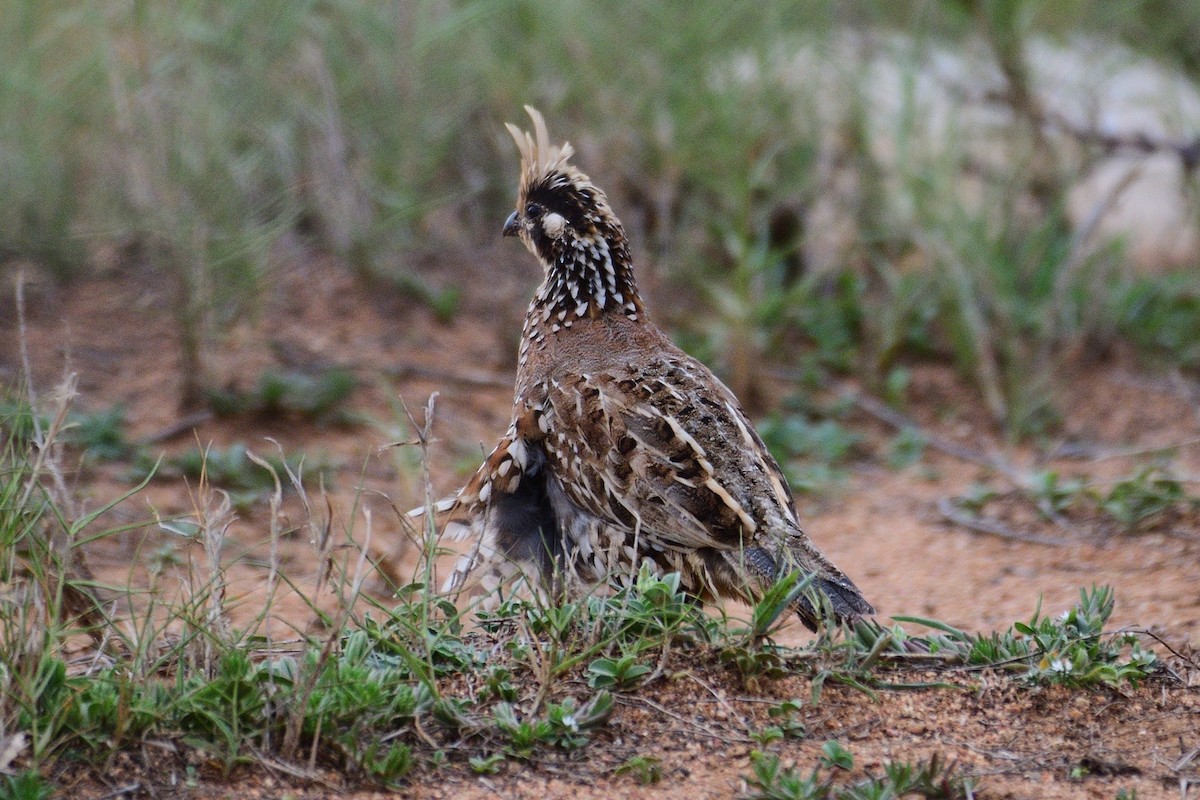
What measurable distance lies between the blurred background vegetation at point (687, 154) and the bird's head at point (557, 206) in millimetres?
1583

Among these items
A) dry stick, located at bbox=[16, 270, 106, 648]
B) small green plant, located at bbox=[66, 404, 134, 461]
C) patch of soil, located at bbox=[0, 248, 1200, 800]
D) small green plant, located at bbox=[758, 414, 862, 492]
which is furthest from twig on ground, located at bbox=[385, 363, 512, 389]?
dry stick, located at bbox=[16, 270, 106, 648]

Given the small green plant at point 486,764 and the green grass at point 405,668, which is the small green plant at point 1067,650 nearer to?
the green grass at point 405,668

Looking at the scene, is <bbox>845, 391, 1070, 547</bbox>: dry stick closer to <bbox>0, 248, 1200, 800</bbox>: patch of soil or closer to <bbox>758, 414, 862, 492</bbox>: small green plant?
<bbox>0, 248, 1200, 800</bbox>: patch of soil

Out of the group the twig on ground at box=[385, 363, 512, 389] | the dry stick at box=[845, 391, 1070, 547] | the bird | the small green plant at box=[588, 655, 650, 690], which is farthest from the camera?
the twig on ground at box=[385, 363, 512, 389]

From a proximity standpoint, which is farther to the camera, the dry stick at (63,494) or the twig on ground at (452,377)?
the twig on ground at (452,377)

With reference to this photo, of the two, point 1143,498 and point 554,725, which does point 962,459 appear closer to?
point 1143,498

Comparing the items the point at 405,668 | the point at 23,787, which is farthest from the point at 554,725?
the point at 23,787

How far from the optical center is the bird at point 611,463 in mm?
3723

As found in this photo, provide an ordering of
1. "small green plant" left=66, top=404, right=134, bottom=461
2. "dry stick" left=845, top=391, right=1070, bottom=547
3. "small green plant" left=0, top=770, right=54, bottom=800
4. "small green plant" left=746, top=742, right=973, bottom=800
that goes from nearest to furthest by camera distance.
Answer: "small green plant" left=0, top=770, right=54, bottom=800 < "small green plant" left=746, top=742, right=973, bottom=800 < "dry stick" left=845, top=391, right=1070, bottom=547 < "small green plant" left=66, top=404, right=134, bottom=461

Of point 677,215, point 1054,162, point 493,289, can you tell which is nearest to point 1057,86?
point 1054,162

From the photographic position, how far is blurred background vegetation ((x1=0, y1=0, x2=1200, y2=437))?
602cm

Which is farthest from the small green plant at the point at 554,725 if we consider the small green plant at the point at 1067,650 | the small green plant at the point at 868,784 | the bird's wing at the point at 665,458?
the small green plant at the point at 1067,650

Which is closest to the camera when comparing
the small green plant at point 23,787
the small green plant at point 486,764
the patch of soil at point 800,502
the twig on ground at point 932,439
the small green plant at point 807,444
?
the small green plant at point 23,787

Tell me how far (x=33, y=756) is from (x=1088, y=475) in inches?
198
